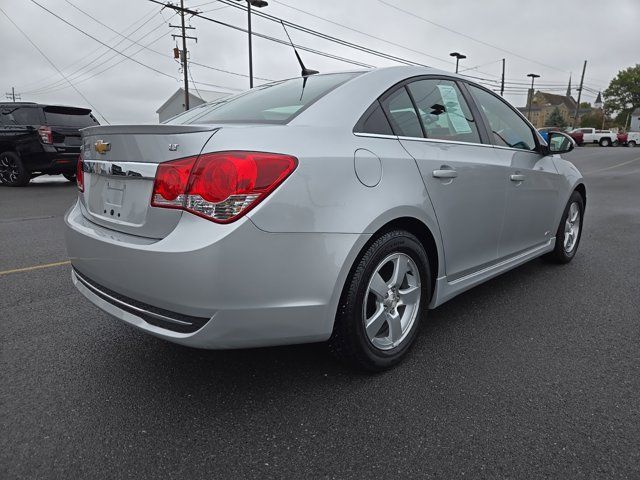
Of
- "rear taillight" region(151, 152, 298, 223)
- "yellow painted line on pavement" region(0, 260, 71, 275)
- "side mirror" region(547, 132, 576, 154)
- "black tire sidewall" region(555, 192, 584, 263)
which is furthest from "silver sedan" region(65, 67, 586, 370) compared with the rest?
"yellow painted line on pavement" region(0, 260, 71, 275)

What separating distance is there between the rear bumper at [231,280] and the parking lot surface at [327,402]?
15.3 inches

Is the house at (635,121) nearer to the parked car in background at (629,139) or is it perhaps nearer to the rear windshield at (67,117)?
the parked car in background at (629,139)

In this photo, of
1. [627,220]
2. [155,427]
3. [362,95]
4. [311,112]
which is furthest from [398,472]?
[627,220]

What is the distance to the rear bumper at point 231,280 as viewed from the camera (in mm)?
1756

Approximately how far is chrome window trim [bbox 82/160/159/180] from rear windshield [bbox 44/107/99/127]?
9.42 metres

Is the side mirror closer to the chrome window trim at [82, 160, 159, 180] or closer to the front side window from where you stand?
the front side window

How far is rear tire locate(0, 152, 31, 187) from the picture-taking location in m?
10.4

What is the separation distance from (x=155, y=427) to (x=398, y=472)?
39.4 inches

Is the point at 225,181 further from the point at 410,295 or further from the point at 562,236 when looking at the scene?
the point at 562,236

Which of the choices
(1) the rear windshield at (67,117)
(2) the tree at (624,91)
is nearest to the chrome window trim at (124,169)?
(1) the rear windshield at (67,117)

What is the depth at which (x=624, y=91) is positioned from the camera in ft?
273

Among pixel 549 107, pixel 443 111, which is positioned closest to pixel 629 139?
pixel 443 111

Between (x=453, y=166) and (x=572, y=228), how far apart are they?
2.55 meters

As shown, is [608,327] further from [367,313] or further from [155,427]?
[155,427]
